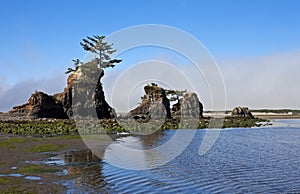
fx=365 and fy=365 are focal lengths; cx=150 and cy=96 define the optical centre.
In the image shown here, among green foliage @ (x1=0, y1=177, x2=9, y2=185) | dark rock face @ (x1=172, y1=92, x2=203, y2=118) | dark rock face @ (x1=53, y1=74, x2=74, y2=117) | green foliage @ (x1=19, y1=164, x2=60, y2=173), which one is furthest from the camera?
dark rock face @ (x1=172, y1=92, x2=203, y2=118)

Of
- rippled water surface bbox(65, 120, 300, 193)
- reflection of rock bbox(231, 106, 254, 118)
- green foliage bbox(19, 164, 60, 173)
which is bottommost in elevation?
rippled water surface bbox(65, 120, 300, 193)

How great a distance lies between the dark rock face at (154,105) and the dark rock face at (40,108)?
1966cm

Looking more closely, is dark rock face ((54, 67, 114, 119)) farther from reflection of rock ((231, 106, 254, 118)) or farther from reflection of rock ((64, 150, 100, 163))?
reflection of rock ((231, 106, 254, 118))

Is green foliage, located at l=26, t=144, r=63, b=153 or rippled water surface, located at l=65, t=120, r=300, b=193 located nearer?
rippled water surface, located at l=65, t=120, r=300, b=193

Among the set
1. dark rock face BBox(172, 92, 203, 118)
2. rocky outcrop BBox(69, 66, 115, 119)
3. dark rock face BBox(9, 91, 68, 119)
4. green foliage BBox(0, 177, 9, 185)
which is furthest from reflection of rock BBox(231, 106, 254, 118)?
green foliage BBox(0, 177, 9, 185)

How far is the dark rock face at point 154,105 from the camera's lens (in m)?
94.5

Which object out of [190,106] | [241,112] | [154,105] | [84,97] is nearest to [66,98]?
[84,97]

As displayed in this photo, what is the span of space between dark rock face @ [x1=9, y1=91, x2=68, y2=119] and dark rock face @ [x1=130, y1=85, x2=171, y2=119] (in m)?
19.7

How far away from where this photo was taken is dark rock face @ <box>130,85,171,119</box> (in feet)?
310

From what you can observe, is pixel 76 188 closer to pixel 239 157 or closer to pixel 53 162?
pixel 53 162

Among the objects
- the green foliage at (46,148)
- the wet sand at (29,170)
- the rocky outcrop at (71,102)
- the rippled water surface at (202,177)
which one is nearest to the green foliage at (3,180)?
the wet sand at (29,170)

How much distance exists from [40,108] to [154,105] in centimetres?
2933

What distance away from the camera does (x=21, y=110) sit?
267 feet

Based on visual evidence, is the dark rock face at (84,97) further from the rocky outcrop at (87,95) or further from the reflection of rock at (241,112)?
the reflection of rock at (241,112)
